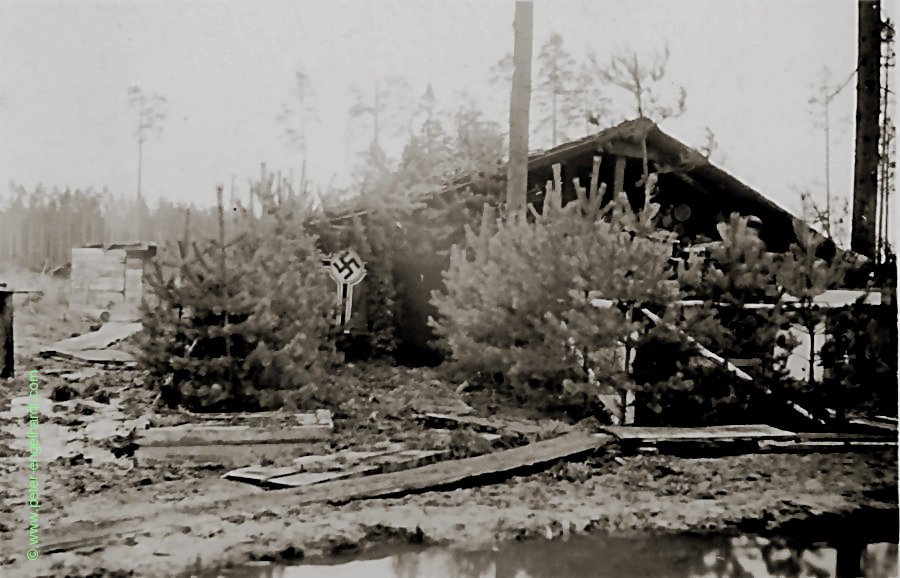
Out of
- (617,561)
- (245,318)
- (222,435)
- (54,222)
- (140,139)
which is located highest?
(140,139)

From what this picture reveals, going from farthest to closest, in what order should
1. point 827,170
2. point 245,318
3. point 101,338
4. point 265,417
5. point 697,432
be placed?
point 245,318 → point 697,432 → point 827,170 → point 265,417 → point 101,338

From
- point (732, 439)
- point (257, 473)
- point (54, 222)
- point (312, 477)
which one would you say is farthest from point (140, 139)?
point (732, 439)

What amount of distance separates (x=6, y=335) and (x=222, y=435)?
1.04 metres

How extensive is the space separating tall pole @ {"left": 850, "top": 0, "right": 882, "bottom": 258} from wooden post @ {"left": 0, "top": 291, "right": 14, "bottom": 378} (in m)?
3.90

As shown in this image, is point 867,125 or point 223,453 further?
point 867,125

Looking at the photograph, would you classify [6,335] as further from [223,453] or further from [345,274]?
[345,274]

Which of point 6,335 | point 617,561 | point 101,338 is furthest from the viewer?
point 101,338

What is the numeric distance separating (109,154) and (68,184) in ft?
0.70

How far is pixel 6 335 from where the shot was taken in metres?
3.80

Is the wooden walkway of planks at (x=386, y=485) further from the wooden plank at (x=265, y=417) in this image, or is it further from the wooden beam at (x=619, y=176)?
the wooden beam at (x=619, y=176)

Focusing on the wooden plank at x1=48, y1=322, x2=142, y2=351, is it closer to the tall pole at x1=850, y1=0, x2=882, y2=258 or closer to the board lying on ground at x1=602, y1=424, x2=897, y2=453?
the board lying on ground at x1=602, y1=424, x2=897, y2=453

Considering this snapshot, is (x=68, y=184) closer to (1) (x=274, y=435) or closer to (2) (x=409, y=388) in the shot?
(1) (x=274, y=435)

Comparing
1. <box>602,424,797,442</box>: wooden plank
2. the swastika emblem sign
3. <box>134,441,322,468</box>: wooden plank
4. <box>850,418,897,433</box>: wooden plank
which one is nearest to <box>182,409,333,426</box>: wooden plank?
<box>134,441,322,468</box>: wooden plank

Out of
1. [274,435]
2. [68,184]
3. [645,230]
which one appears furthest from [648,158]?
[68,184]
